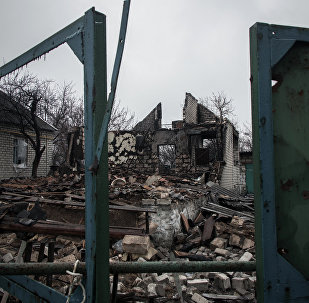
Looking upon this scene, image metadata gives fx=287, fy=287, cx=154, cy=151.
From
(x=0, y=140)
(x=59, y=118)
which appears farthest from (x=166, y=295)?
(x=59, y=118)

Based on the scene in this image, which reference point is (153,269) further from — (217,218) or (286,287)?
(217,218)

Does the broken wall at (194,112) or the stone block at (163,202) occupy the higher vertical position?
the broken wall at (194,112)

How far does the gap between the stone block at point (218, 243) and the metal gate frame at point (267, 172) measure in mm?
5070

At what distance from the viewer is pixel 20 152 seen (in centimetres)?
1938

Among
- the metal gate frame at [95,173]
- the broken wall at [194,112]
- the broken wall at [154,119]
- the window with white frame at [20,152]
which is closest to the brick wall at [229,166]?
the broken wall at [194,112]

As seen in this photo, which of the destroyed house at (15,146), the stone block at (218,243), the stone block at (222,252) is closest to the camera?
the stone block at (222,252)

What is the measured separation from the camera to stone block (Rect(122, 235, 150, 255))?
5.13 m

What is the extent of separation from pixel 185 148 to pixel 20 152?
36.3 feet

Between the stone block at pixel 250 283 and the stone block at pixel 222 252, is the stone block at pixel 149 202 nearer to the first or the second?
the stone block at pixel 222 252

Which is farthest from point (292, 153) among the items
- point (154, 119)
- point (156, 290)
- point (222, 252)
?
point (154, 119)

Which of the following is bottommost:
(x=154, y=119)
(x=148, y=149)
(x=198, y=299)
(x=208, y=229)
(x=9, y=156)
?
(x=198, y=299)

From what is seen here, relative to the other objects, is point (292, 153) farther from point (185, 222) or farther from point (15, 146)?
point (15, 146)

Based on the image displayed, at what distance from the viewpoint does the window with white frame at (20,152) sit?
19.2 metres

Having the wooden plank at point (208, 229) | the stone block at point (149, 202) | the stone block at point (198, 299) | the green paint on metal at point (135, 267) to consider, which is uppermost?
the green paint on metal at point (135, 267)
